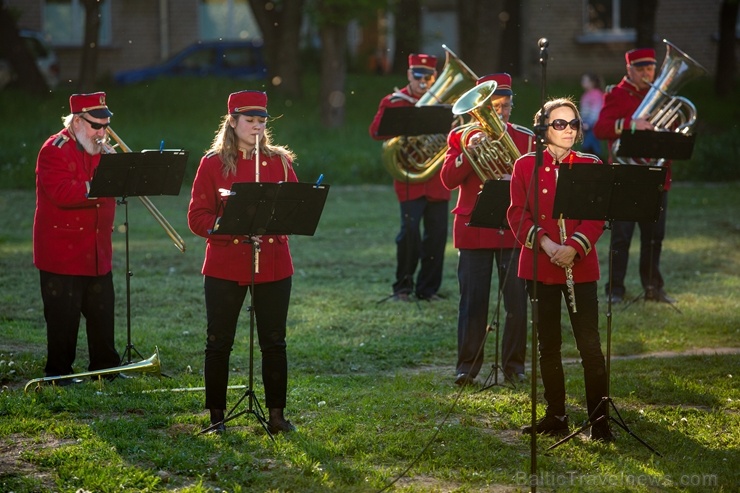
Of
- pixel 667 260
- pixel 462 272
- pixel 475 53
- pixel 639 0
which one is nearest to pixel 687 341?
pixel 462 272

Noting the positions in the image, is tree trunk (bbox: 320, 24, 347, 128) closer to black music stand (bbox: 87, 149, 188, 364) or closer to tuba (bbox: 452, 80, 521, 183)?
tuba (bbox: 452, 80, 521, 183)

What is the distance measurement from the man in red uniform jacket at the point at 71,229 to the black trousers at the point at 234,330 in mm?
1566

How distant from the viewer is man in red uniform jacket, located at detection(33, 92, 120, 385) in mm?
7852

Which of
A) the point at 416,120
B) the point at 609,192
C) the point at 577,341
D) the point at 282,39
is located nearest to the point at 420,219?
the point at 416,120

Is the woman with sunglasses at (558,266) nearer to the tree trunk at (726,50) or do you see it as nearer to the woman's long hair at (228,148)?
the woman's long hair at (228,148)

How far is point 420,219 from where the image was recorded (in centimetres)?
1162

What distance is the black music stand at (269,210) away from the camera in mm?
6367

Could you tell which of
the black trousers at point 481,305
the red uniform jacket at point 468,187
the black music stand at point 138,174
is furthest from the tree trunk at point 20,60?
the black trousers at point 481,305

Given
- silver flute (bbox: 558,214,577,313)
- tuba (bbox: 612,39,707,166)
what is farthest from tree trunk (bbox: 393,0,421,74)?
silver flute (bbox: 558,214,577,313)

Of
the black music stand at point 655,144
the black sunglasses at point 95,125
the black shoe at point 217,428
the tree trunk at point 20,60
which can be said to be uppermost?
the tree trunk at point 20,60

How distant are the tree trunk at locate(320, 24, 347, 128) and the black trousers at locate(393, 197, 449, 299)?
13.1m

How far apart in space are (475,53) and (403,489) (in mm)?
17985

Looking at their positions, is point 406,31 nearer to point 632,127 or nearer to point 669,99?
point 669,99

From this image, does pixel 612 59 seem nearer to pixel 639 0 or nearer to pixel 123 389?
pixel 639 0
